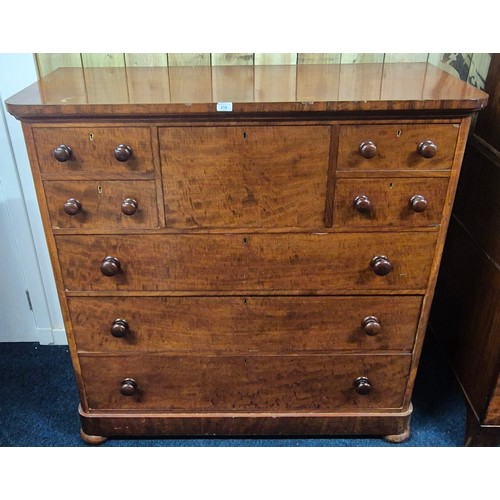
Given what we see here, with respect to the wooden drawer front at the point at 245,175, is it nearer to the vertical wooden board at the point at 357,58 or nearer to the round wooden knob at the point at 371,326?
the round wooden knob at the point at 371,326

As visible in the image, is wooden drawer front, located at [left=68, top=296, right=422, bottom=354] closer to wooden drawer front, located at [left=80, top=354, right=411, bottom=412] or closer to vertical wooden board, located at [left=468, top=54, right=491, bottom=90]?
wooden drawer front, located at [left=80, top=354, right=411, bottom=412]

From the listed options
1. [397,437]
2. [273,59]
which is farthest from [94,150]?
[397,437]

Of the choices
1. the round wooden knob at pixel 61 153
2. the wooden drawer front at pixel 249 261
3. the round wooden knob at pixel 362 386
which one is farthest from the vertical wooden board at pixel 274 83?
the round wooden knob at pixel 362 386

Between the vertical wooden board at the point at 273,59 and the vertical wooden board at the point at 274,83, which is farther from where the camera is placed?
the vertical wooden board at the point at 273,59

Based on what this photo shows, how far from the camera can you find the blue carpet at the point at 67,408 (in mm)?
1654

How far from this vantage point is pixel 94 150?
1.21 m

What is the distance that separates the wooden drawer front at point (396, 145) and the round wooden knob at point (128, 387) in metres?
0.89

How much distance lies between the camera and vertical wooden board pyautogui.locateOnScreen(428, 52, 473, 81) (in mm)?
1632

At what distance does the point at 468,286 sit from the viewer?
1623 millimetres

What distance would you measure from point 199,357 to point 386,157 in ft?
2.57

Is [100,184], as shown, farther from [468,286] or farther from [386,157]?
[468,286]

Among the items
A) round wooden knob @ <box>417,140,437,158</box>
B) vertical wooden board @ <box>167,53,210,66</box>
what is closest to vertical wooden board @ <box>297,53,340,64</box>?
vertical wooden board @ <box>167,53,210,66</box>

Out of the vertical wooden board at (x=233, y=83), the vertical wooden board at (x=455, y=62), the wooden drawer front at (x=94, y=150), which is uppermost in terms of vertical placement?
the vertical wooden board at (x=233, y=83)
